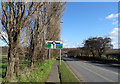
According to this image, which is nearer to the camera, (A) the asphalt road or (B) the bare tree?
(B) the bare tree

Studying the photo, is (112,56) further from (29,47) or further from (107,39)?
(29,47)

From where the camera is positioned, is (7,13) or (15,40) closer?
(15,40)

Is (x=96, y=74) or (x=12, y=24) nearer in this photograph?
(x=12, y=24)

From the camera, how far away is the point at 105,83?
7.57m

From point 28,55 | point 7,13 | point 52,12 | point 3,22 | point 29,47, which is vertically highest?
point 52,12

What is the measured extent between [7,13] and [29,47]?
461 centimetres

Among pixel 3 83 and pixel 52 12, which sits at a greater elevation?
pixel 52 12

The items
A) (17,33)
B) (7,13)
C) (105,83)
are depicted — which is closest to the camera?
(17,33)

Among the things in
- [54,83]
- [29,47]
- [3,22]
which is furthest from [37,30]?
[54,83]

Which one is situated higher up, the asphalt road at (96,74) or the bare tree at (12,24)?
the bare tree at (12,24)

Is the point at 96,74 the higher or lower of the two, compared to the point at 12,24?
lower

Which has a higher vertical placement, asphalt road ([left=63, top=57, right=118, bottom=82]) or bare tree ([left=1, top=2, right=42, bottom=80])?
bare tree ([left=1, top=2, right=42, bottom=80])

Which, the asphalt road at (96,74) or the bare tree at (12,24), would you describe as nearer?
the bare tree at (12,24)

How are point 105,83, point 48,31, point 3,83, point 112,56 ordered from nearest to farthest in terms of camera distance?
1. point 3,83
2. point 105,83
3. point 48,31
4. point 112,56
